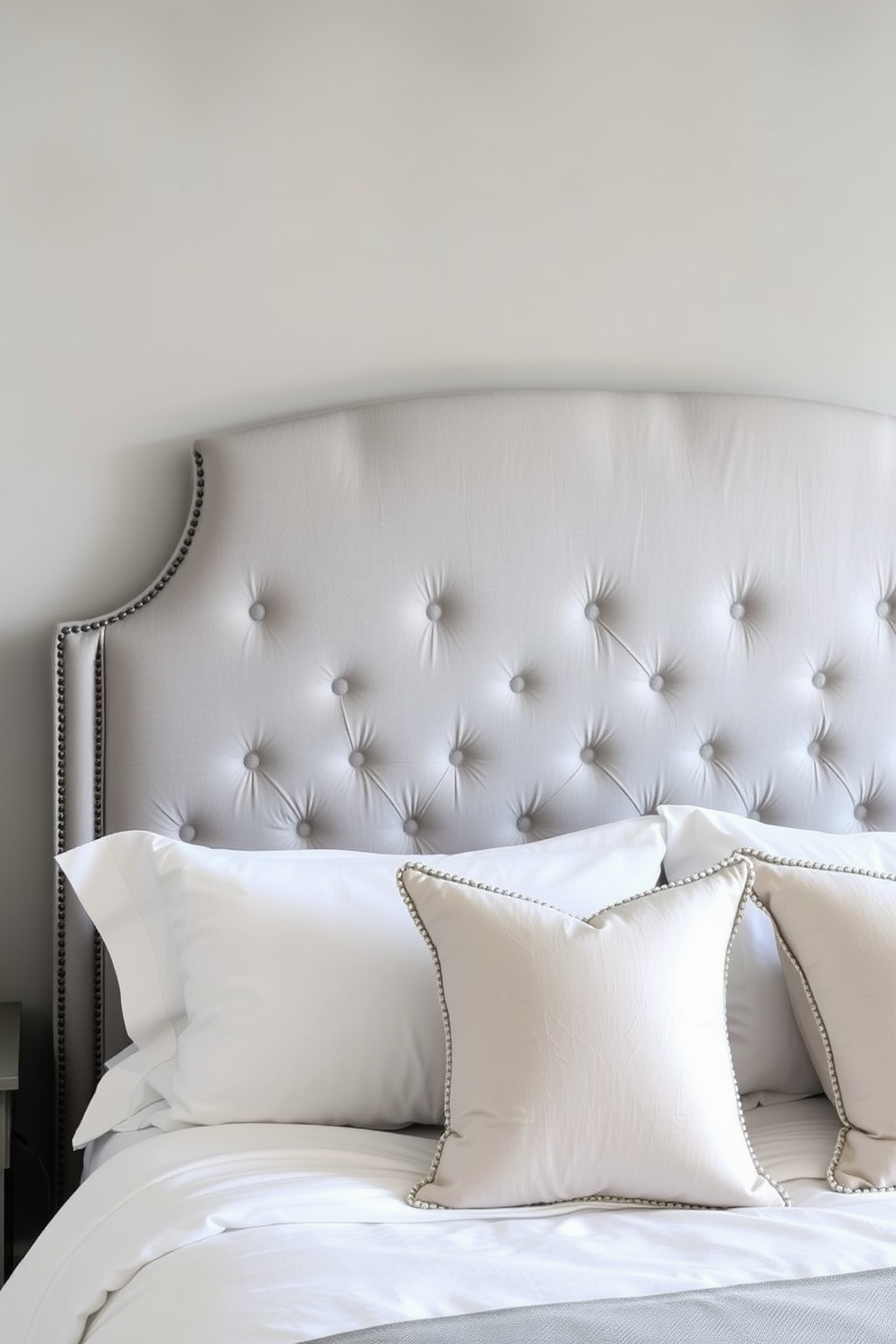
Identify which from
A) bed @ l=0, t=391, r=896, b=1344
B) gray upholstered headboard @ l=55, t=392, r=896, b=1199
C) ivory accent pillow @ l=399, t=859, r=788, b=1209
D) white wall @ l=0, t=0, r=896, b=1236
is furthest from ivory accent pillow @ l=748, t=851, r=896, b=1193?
white wall @ l=0, t=0, r=896, b=1236

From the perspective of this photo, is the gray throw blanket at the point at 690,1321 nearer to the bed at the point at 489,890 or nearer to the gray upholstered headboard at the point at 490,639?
the bed at the point at 489,890

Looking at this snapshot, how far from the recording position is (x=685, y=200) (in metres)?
1.96

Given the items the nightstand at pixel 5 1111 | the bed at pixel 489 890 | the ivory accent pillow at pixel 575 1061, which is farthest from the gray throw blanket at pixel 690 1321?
the nightstand at pixel 5 1111

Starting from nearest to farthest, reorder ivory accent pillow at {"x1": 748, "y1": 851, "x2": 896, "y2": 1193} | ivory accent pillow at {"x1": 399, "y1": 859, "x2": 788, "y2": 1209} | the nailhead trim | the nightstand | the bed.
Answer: the bed → ivory accent pillow at {"x1": 399, "y1": 859, "x2": 788, "y2": 1209} → ivory accent pillow at {"x1": 748, "y1": 851, "x2": 896, "y2": 1193} → the nightstand → the nailhead trim

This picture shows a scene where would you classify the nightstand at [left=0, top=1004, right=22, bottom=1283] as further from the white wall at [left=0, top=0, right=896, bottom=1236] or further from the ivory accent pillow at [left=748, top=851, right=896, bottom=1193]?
the ivory accent pillow at [left=748, top=851, right=896, bottom=1193]

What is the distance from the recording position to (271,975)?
4.78 feet

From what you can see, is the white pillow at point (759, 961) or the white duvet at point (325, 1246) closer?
the white duvet at point (325, 1246)

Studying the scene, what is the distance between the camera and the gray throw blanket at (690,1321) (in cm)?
97

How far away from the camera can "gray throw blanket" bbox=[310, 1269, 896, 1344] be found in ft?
3.18

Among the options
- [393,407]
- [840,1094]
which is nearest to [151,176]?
[393,407]

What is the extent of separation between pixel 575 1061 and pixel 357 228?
125 centimetres

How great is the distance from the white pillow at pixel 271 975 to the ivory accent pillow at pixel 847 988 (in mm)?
243

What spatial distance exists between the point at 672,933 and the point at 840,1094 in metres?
0.29

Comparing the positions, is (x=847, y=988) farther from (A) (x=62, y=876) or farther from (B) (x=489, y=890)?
(A) (x=62, y=876)
